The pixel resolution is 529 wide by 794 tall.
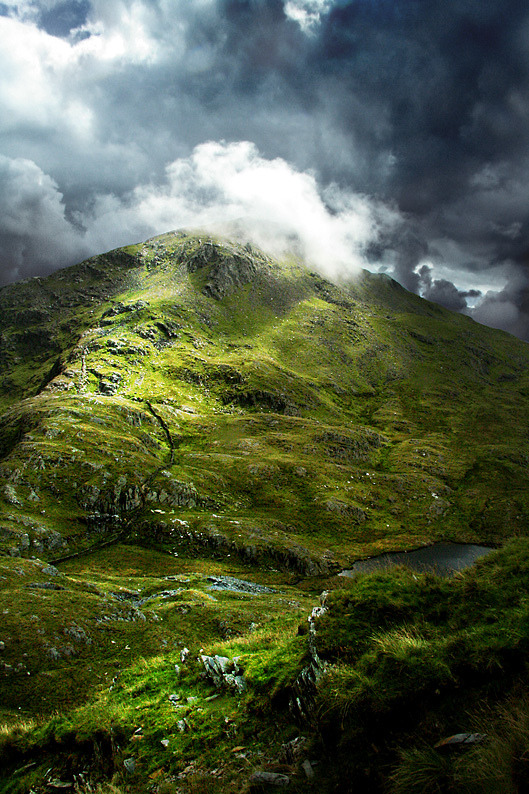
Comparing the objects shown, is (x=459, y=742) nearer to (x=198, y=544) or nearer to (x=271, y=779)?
(x=271, y=779)

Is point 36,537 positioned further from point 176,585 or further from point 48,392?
point 48,392

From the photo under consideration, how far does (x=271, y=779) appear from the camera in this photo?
640 centimetres

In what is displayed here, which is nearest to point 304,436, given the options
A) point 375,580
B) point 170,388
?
point 170,388

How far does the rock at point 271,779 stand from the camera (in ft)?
20.6

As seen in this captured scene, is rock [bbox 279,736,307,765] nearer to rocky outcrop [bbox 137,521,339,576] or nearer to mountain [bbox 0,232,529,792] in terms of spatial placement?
mountain [bbox 0,232,529,792]

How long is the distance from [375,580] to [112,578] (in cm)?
5494

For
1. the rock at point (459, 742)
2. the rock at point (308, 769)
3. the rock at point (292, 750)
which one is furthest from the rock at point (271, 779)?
the rock at point (459, 742)

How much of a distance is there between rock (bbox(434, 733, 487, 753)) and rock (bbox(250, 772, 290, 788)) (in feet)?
8.91

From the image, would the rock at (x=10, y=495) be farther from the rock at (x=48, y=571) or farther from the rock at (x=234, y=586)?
the rock at (x=234, y=586)

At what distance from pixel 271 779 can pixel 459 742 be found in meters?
3.34

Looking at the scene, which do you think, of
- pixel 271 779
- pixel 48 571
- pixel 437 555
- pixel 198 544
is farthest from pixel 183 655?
pixel 437 555

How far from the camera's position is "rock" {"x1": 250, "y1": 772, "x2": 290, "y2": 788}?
247 inches

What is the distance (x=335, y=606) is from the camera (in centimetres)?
1002

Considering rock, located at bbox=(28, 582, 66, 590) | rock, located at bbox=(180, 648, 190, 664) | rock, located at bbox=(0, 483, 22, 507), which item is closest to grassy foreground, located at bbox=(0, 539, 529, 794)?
rock, located at bbox=(180, 648, 190, 664)
